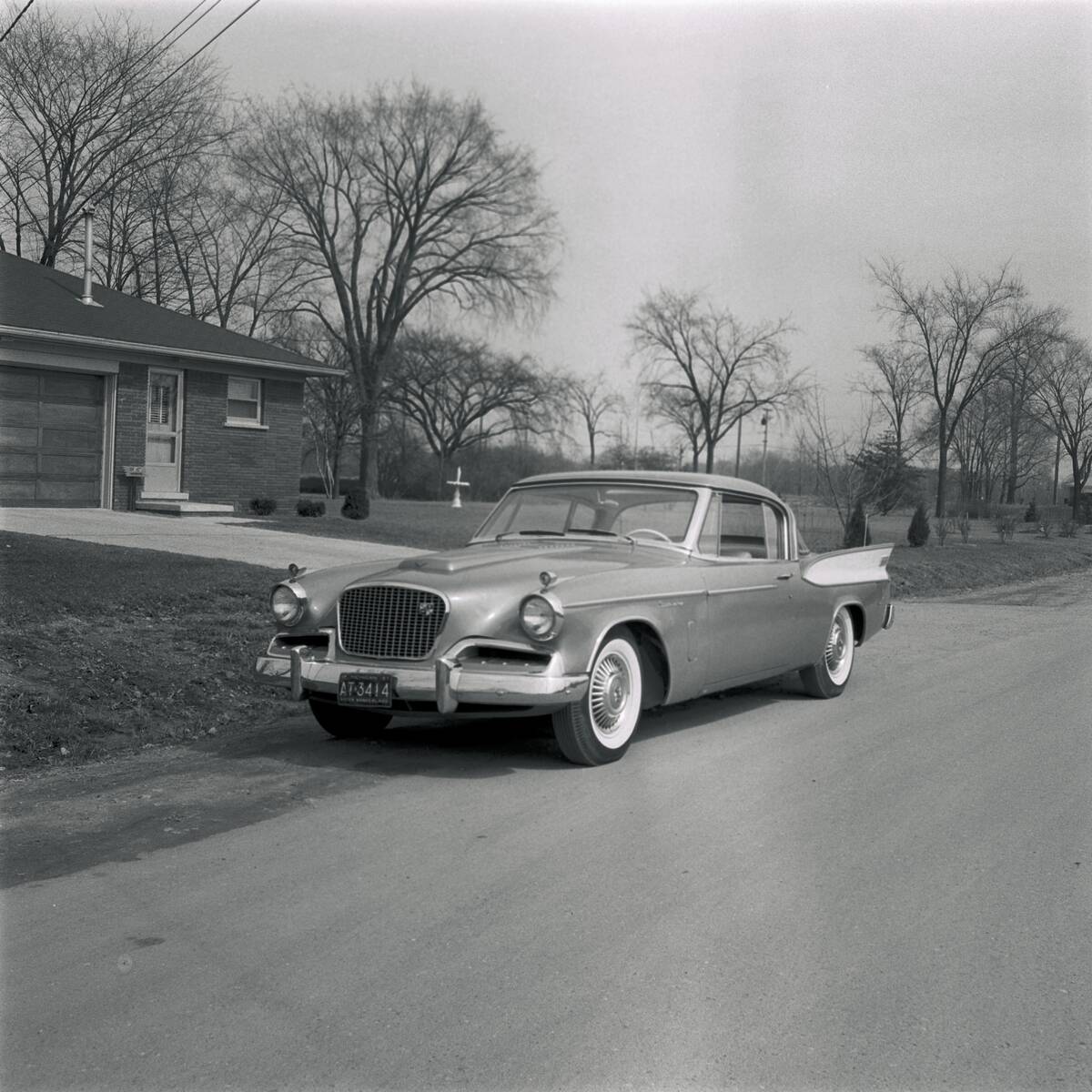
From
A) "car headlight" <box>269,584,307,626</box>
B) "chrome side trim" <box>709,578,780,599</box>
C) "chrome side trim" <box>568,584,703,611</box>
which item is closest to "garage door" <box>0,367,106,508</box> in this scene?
"car headlight" <box>269,584,307,626</box>

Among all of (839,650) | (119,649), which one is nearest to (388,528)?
(119,649)

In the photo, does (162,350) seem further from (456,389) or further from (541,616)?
(456,389)

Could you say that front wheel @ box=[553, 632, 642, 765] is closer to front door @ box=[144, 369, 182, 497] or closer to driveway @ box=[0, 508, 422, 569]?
driveway @ box=[0, 508, 422, 569]

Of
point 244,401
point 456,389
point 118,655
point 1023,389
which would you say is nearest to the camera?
point 118,655

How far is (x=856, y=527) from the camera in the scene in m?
26.1

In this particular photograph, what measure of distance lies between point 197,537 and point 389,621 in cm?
1176

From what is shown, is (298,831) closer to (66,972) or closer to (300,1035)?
(66,972)

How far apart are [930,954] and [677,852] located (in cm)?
125

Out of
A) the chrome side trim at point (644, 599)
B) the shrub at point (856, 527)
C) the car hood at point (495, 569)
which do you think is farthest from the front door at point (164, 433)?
the chrome side trim at point (644, 599)

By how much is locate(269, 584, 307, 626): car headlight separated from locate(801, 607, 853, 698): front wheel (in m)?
3.74

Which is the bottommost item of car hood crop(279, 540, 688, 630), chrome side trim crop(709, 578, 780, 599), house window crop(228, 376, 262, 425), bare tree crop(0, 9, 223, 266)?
chrome side trim crop(709, 578, 780, 599)

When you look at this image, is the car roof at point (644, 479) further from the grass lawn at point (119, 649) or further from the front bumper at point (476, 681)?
the grass lawn at point (119, 649)

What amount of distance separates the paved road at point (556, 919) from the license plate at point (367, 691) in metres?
0.37

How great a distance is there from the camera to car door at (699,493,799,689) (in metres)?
7.40
